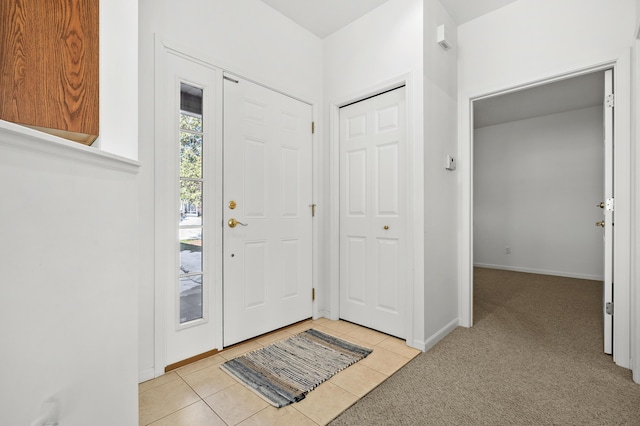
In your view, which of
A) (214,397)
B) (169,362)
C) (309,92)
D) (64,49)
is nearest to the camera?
(64,49)

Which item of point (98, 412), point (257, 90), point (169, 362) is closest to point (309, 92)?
point (257, 90)

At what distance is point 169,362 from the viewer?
1.88 metres

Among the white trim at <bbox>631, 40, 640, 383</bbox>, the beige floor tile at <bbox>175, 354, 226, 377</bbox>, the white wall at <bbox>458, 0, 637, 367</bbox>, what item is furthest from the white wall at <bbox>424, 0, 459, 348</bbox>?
the beige floor tile at <bbox>175, 354, 226, 377</bbox>

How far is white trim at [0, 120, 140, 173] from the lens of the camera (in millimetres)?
508

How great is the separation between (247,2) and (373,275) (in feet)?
8.02

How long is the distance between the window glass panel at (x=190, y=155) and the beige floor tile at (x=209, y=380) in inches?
50.5

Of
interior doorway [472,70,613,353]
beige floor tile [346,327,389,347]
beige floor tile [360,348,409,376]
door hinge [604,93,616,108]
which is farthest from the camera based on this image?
interior doorway [472,70,613,353]

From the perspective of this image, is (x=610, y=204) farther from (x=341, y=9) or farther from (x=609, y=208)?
(x=341, y=9)

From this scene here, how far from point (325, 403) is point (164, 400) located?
0.87 meters

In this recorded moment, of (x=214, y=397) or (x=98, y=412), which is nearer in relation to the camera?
(x=98, y=412)

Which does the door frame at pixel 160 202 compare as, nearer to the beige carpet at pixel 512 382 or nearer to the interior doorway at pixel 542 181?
the beige carpet at pixel 512 382

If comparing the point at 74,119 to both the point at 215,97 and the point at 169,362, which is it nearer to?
the point at 215,97

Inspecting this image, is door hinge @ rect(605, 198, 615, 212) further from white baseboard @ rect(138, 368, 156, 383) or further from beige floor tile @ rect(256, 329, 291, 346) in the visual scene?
white baseboard @ rect(138, 368, 156, 383)

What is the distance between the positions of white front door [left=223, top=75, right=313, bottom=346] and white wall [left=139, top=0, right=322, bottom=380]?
6.6 inches
